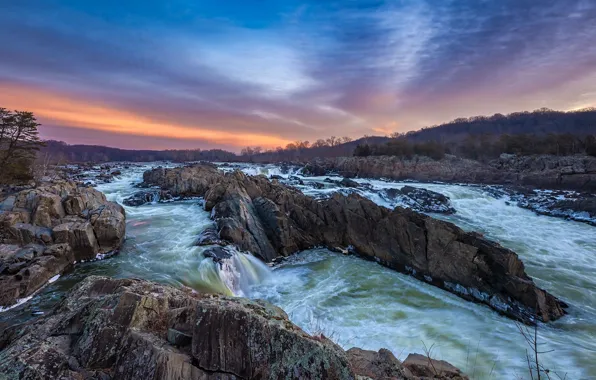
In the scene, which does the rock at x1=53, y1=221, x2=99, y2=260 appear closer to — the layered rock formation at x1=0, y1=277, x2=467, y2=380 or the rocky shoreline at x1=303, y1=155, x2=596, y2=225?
the layered rock formation at x1=0, y1=277, x2=467, y2=380

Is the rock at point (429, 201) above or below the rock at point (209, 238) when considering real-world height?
above

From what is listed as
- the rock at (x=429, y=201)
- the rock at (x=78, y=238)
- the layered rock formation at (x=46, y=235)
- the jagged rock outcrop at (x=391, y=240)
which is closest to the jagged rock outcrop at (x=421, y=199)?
the rock at (x=429, y=201)

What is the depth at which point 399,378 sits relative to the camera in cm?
461

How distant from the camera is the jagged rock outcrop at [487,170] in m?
37.8

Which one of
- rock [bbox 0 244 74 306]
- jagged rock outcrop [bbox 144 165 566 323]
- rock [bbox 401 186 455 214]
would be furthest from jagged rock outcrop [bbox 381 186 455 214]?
rock [bbox 0 244 74 306]

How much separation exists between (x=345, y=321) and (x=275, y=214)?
9054mm

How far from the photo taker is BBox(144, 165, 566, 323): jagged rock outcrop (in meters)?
11.3

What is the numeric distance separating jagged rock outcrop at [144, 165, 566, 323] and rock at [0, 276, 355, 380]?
10.5 metres

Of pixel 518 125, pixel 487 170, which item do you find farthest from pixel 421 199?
pixel 518 125

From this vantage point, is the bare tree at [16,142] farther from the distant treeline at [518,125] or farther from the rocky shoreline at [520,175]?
the distant treeline at [518,125]

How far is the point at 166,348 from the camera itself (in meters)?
3.99

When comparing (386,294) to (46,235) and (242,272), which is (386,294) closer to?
A: (242,272)

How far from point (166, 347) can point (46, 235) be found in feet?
43.5

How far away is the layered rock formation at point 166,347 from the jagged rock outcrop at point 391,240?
9.24 m
